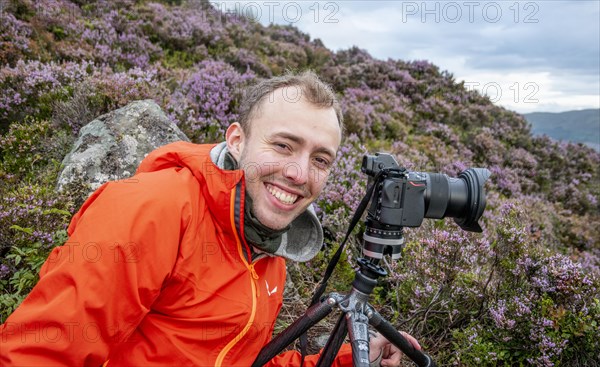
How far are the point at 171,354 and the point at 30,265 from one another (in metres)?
1.74

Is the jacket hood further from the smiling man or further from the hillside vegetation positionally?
the hillside vegetation

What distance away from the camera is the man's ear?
2.03m

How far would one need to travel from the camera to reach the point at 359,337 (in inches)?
67.6

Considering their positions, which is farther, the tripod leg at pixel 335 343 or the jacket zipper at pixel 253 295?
the tripod leg at pixel 335 343

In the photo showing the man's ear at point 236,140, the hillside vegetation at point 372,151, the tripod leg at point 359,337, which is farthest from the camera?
the hillside vegetation at point 372,151

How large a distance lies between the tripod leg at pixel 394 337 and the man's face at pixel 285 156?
2.10 feet

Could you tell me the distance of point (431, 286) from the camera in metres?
3.30

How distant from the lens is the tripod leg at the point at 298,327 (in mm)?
1850

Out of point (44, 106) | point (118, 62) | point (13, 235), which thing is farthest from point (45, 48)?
point (13, 235)

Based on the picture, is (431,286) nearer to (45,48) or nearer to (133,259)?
(133,259)

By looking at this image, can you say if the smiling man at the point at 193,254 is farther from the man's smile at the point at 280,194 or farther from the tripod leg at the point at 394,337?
the tripod leg at the point at 394,337

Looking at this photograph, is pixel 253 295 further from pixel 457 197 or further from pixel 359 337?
pixel 457 197

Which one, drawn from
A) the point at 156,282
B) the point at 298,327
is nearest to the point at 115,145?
the point at 156,282

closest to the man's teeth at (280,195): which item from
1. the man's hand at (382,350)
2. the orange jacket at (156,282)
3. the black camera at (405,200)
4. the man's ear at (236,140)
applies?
the orange jacket at (156,282)
